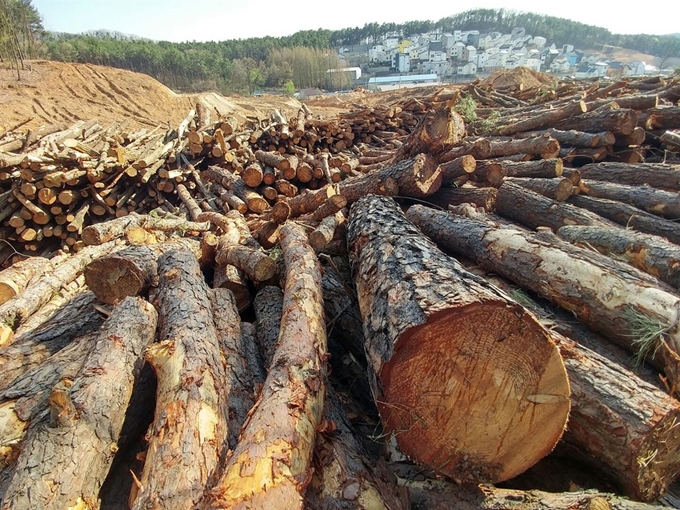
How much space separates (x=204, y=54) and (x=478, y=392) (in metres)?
61.3

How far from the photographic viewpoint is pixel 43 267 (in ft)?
17.6

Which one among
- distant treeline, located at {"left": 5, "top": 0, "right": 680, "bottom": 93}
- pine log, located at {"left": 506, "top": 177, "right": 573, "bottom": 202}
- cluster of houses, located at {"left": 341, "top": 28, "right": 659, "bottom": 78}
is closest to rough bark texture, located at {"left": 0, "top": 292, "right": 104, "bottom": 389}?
pine log, located at {"left": 506, "top": 177, "right": 573, "bottom": 202}

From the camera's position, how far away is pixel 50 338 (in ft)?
11.0

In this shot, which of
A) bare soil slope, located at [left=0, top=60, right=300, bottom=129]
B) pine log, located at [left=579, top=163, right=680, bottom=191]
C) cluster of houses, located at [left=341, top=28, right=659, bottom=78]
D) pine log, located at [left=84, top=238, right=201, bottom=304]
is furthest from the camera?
cluster of houses, located at [left=341, top=28, right=659, bottom=78]

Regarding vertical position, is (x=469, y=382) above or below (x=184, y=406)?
Result: above

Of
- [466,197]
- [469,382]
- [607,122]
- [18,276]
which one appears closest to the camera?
[469,382]

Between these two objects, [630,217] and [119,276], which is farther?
[630,217]

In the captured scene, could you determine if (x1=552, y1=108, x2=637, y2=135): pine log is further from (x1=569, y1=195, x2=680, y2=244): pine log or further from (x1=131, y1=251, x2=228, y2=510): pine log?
(x1=131, y1=251, x2=228, y2=510): pine log

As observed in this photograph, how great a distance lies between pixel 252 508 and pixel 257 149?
949 centimetres

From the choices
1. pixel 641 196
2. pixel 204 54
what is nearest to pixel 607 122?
pixel 641 196

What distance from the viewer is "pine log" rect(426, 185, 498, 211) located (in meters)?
4.98

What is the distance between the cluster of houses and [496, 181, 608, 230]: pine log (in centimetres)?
8776

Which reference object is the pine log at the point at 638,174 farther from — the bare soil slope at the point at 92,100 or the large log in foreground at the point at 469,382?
the bare soil slope at the point at 92,100

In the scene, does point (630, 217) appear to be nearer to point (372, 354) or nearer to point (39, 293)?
point (372, 354)
